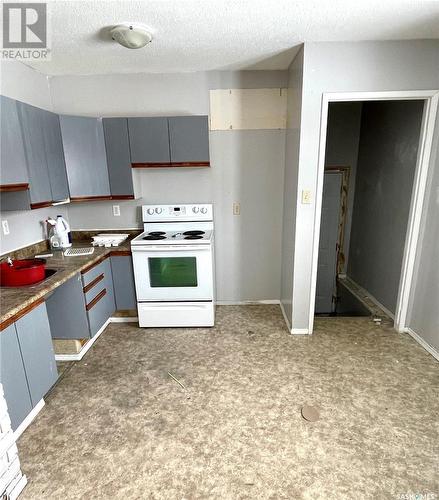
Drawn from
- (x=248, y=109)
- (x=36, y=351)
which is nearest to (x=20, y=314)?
(x=36, y=351)

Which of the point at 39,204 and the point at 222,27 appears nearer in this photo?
the point at 222,27

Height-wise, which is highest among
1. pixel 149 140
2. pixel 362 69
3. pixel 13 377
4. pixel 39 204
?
pixel 362 69

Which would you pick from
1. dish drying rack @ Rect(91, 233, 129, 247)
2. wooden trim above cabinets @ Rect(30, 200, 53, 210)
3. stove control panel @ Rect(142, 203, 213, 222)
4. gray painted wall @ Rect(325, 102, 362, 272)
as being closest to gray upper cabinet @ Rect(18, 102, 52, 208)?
wooden trim above cabinets @ Rect(30, 200, 53, 210)

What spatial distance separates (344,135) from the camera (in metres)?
3.77

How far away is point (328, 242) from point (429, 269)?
1.61m

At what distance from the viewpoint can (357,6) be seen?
167 centimetres

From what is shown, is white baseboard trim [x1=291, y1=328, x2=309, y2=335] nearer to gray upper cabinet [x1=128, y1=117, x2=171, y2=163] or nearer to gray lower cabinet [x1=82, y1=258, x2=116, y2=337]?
gray lower cabinet [x1=82, y1=258, x2=116, y2=337]

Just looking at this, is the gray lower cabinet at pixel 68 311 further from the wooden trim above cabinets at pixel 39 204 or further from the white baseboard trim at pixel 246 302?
the white baseboard trim at pixel 246 302

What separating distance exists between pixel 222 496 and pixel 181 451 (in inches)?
13.2

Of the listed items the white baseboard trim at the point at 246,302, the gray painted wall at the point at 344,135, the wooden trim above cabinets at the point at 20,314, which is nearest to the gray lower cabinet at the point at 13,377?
the wooden trim above cabinets at the point at 20,314

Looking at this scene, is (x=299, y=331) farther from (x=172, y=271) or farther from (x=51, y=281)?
(x=51, y=281)

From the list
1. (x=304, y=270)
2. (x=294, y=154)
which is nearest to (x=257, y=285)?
(x=304, y=270)

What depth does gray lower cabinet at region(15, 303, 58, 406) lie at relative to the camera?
→ 168 centimetres

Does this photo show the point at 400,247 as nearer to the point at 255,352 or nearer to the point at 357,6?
the point at 255,352
